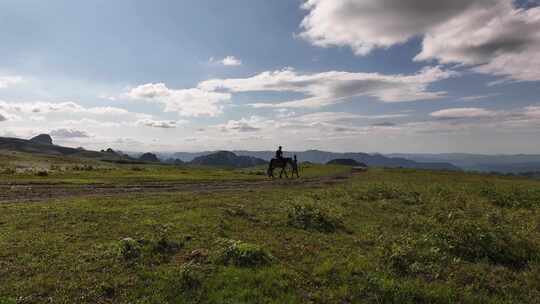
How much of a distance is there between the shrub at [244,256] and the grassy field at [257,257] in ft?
0.14

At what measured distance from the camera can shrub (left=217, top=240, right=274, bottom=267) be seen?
40.2ft

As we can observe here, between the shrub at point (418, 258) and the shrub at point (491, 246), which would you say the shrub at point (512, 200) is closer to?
the shrub at point (491, 246)

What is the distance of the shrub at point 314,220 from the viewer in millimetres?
18156

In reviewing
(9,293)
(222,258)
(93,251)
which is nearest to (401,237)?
→ (222,258)

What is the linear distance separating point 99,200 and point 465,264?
2505 centimetres

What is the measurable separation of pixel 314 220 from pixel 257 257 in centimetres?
684

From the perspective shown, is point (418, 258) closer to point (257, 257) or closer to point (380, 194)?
point (257, 257)

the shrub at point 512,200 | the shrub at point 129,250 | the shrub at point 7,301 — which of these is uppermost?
the shrub at point 129,250

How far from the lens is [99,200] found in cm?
2495

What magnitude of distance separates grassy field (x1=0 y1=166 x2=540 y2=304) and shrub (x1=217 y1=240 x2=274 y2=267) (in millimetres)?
44

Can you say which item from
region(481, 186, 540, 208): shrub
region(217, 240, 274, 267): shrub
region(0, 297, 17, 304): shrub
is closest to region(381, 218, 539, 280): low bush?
region(217, 240, 274, 267): shrub

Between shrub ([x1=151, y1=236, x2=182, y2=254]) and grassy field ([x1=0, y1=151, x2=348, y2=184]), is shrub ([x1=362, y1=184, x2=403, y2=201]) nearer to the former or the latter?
shrub ([x1=151, y1=236, x2=182, y2=254])

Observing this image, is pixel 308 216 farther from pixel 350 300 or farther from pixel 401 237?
pixel 350 300

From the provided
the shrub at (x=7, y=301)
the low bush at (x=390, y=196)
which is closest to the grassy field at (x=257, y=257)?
the shrub at (x=7, y=301)
